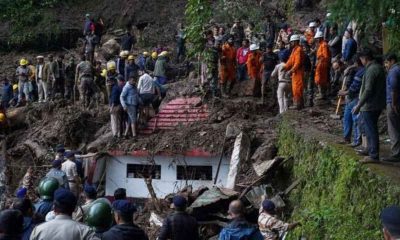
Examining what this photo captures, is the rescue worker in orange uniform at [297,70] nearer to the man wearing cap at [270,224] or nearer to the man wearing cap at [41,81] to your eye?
the man wearing cap at [270,224]

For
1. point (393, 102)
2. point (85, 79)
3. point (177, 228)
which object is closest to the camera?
point (177, 228)

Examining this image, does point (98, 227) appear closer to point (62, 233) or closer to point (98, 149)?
point (62, 233)

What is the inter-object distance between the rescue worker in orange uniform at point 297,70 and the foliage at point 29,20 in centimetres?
1842

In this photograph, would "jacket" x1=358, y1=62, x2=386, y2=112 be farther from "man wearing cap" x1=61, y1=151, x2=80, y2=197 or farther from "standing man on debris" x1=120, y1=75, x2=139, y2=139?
"standing man on debris" x1=120, y1=75, x2=139, y2=139

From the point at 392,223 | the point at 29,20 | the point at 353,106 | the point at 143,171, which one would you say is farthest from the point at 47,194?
the point at 29,20

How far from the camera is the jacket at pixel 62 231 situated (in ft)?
18.4

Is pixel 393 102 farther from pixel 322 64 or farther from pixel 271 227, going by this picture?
pixel 322 64

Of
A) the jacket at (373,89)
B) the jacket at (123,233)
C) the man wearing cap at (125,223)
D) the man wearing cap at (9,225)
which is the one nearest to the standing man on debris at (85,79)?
the jacket at (373,89)

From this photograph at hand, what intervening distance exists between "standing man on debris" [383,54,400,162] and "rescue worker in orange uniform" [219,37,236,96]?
9.39m

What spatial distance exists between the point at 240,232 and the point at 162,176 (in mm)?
9747

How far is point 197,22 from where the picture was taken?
61.0 ft

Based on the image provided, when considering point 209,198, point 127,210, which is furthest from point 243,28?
point 127,210

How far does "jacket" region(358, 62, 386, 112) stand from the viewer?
9.37 m

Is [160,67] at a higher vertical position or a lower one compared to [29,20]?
lower
